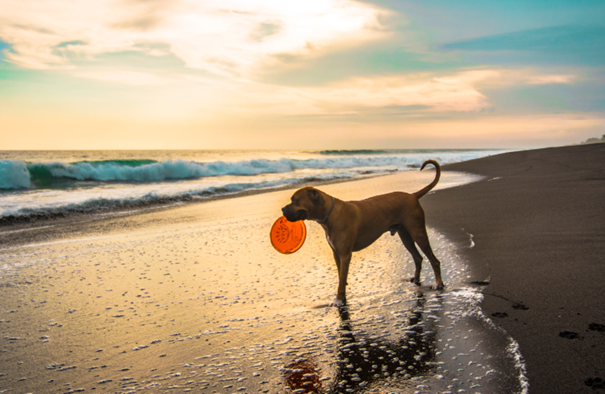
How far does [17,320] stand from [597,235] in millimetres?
6501

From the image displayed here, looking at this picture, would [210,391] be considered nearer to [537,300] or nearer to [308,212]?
[308,212]

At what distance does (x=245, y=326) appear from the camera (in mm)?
3332

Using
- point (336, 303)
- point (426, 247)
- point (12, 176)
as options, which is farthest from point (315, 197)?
point (12, 176)

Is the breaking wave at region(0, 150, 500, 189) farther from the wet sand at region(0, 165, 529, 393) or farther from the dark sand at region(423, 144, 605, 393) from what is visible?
the dark sand at region(423, 144, 605, 393)

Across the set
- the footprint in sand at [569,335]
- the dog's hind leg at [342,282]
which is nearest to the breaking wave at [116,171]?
the dog's hind leg at [342,282]

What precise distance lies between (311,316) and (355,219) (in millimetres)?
1106

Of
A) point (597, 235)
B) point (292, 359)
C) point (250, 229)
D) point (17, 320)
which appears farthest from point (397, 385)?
point (250, 229)

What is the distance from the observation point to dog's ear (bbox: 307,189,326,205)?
12.8 ft

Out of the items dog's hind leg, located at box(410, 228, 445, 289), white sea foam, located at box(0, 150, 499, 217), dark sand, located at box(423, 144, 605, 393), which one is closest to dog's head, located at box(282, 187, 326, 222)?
dog's hind leg, located at box(410, 228, 445, 289)

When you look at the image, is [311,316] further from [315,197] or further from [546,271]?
[546,271]

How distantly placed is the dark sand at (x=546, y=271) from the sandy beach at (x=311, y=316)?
Result: 0.02 meters

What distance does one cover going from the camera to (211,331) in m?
3.26

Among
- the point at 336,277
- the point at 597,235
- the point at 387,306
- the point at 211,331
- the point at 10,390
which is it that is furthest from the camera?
the point at 597,235

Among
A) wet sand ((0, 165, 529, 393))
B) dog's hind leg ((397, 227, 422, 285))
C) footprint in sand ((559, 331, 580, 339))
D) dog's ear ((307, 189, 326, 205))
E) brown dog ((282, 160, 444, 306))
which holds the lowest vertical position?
wet sand ((0, 165, 529, 393))
